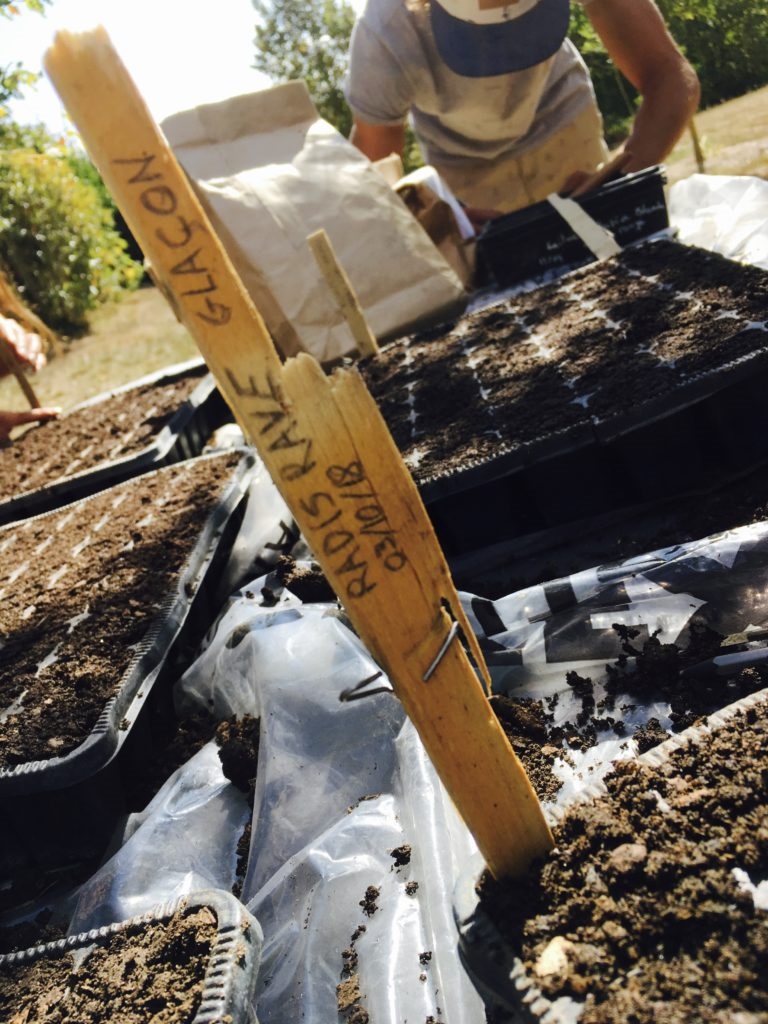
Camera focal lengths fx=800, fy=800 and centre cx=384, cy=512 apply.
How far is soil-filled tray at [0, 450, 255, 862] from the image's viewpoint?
161 centimetres

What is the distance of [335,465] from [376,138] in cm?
349

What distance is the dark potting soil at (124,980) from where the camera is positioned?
1.09 metres

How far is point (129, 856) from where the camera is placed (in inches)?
59.1

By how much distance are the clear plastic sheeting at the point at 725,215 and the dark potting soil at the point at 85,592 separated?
1935 mm

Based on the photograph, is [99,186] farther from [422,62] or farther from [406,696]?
[406,696]

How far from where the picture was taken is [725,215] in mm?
3111

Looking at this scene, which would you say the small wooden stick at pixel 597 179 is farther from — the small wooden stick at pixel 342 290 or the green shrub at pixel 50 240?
the green shrub at pixel 50 240

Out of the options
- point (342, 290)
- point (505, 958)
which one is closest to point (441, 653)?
point (505, 958)

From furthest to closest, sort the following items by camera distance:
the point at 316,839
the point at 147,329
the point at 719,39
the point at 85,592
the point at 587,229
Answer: the point at 147,329 → the point at 719,39 → the point at 587,229 → the point at 85,592 → the point at 316,839

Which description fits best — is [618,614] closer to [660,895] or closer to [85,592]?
[660,895]

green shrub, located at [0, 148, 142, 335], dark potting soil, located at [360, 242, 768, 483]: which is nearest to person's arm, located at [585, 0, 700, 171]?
dark potting soil, located at [360, 242, 768, 483]

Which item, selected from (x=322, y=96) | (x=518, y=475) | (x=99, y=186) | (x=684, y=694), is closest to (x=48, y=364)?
(x=322, y=96)

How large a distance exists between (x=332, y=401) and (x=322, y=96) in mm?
11151

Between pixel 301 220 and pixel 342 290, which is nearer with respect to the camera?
pixel 342 290
